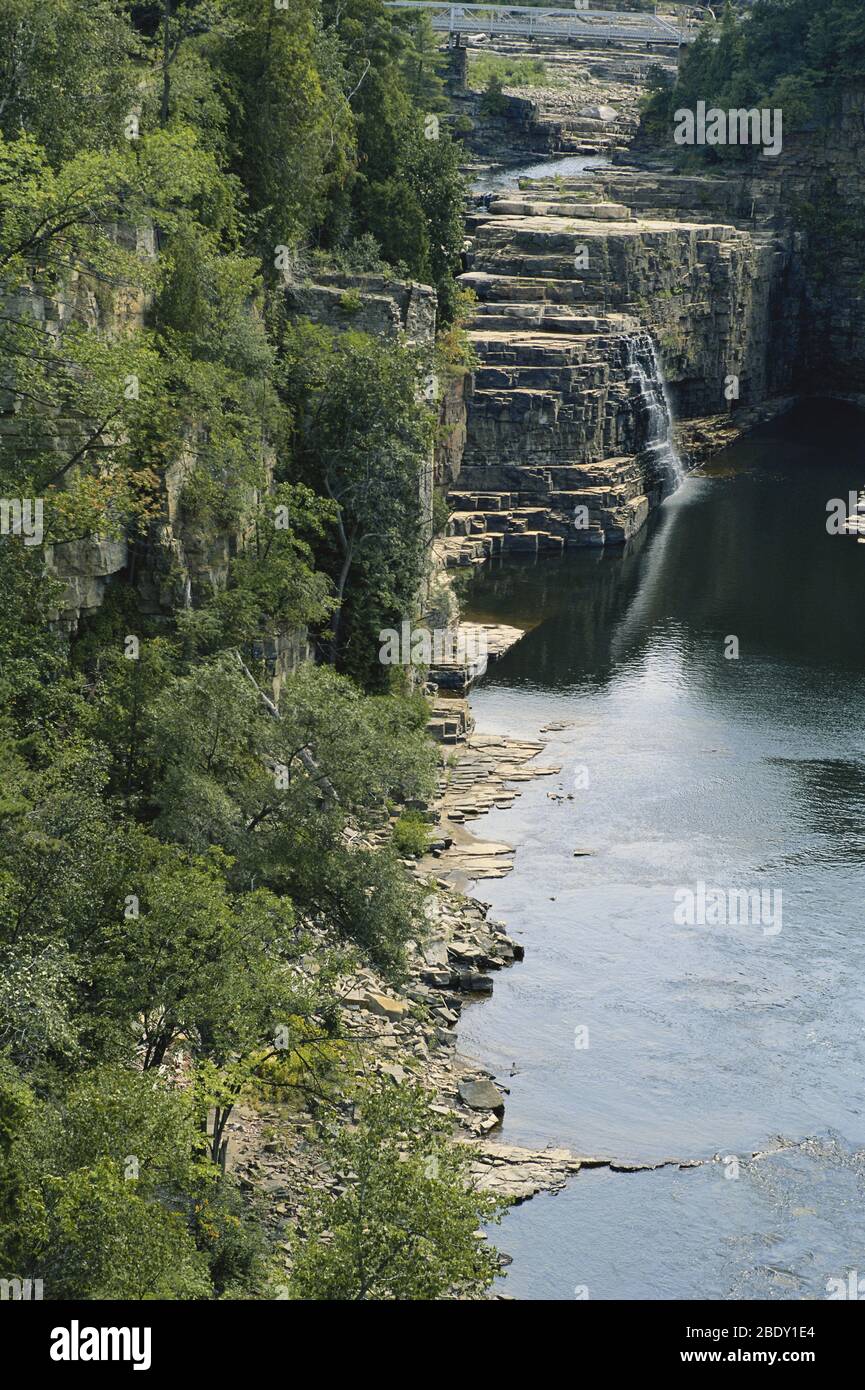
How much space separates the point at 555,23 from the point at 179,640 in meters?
119

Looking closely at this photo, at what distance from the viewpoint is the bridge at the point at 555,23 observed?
5817 inches

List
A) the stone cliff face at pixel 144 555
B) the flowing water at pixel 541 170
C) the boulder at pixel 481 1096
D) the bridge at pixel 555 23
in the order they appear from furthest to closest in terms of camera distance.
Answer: the bridge at pixel 555 23
the flowing water at pixel 541 170
the stone cliff face at pixel 144 555
the boulder at pixel 481 1096

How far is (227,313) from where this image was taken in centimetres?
5397

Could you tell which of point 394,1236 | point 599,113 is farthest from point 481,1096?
point 599,113

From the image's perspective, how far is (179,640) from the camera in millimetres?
48531

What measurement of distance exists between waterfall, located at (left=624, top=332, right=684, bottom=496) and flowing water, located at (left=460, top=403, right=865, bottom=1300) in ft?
36.5

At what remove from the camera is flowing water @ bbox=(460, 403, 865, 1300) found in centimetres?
4084

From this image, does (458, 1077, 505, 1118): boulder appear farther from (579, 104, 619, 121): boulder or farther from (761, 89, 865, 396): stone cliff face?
(579, 104, 619, 121): boulder

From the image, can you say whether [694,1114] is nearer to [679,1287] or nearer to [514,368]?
[679,1287]

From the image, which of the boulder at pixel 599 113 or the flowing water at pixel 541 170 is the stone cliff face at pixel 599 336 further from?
the boulder at pixel 599 113

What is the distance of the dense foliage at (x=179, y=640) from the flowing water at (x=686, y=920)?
18.2 ft

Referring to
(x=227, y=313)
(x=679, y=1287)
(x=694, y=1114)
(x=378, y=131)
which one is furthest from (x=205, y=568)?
(x=378, y=131)

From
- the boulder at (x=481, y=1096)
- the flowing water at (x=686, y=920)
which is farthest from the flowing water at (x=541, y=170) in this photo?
the boulder at (x=481, y=1096)

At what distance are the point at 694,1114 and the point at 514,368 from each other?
2276 inches
